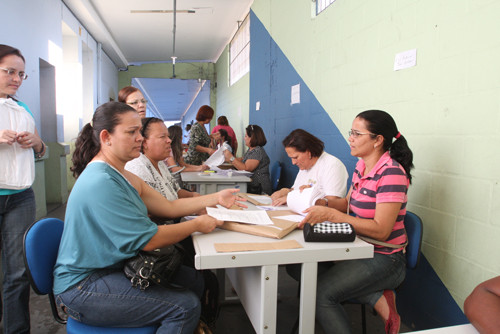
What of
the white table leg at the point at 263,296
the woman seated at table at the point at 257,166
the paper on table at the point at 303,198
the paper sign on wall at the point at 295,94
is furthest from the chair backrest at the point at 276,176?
the white table leg at the point at 263,296

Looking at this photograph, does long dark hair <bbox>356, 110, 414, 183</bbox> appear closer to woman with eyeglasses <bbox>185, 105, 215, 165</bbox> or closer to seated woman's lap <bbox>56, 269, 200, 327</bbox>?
seated woman's lap <bbox>56, 269, 200, 327</bbox>

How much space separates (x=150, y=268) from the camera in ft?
4.15

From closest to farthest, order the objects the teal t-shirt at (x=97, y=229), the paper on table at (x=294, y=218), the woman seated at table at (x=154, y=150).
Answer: the teal t-shirt at (x=97, y=229) → the paper on table at (x=294, y=218) → the woman seated at table at (x=154, y=150)

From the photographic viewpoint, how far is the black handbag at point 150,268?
49.7 inches

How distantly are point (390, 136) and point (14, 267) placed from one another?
2.00m

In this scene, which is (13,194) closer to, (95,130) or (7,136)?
(7,136)

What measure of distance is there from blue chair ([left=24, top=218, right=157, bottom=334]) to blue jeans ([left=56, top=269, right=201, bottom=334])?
2 cm

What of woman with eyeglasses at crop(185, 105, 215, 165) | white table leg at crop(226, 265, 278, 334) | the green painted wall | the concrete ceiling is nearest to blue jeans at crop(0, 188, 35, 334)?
white table leg at crop(226, 265, 278, 334)

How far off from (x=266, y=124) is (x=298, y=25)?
66.3 inches

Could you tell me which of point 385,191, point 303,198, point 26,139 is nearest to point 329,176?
point 303,198

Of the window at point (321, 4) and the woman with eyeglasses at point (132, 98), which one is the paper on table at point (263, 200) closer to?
the woman with eyeglasses at point (132, 98)

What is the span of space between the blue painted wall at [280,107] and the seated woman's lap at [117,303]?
1834mm

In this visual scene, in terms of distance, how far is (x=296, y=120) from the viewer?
3947 millimetres

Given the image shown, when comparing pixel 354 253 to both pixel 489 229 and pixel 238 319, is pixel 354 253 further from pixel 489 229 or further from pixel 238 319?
pixel 238 319
